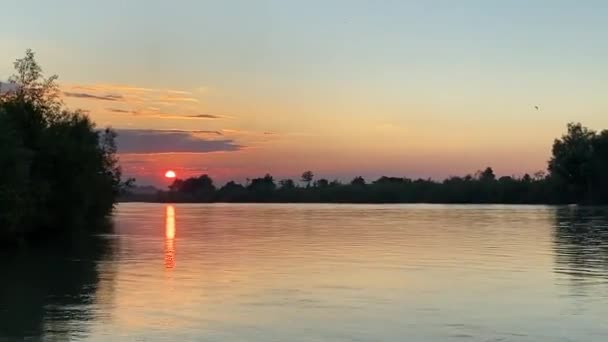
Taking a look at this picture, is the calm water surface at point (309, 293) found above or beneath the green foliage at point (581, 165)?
beneath

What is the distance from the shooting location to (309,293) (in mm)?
22797

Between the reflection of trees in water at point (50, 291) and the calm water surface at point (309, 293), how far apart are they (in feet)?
0.14

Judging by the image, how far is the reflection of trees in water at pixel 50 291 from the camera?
1694cm

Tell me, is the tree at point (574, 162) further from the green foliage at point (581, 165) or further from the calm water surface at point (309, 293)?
the calm water surface at point (309, 293)

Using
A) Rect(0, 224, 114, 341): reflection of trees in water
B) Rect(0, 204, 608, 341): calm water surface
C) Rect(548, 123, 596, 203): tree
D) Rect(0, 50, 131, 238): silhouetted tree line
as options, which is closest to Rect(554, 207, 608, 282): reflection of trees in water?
Rect(0, 204, 608, 341): calm water surface

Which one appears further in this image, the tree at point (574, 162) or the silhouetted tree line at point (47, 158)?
the tree at point (574, 162)

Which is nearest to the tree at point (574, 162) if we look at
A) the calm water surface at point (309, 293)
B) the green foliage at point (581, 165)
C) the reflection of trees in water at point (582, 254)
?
the green foliage at point (581, 165)

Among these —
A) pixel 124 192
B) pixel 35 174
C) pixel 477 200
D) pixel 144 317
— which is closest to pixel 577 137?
pixel 477 200

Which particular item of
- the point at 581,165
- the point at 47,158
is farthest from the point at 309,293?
the point at 581,165

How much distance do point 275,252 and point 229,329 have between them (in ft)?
70.9

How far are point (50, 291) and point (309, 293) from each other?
7.69 meters

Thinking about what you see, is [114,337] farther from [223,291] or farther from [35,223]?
[35,223]

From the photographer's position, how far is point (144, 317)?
60.7ft

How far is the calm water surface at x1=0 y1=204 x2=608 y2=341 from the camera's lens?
16859 millimetres
